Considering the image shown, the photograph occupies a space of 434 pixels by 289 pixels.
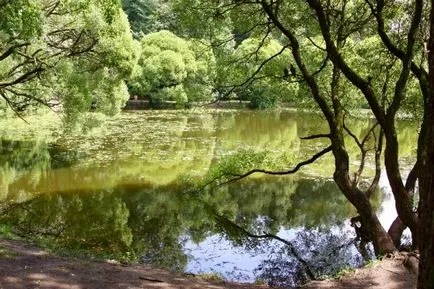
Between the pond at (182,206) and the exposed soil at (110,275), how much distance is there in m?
2.08

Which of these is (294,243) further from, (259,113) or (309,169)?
(259,113)

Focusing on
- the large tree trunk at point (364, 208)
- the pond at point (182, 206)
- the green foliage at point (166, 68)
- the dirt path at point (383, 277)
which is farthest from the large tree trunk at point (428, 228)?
the green foliage at point (166, 68)

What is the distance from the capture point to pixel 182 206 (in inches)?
589

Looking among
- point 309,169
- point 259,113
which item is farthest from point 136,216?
point 259,113

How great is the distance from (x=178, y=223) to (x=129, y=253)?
287cm

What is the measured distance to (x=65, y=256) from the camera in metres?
8.36

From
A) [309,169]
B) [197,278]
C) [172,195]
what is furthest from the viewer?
[309,169]

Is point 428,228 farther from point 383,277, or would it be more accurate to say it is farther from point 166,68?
point 166,68

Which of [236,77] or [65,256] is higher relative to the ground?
[236,77]

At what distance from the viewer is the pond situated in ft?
35.3

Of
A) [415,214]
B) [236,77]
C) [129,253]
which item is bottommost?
[129,253]

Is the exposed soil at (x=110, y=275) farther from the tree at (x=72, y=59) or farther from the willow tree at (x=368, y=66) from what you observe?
the tree at (x=72, y=59)

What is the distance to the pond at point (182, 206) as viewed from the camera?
35.3 feet

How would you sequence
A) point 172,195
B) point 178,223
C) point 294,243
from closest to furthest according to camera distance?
point 294,243 → point 178,223 → point 172,195
